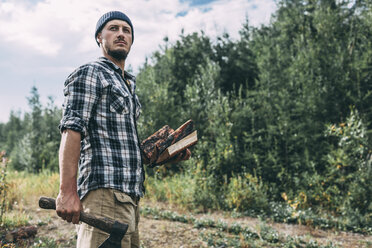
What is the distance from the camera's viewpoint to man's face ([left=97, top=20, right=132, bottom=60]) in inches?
81.4

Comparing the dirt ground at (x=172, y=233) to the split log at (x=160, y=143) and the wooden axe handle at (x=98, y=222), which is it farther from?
the wooden axe handle at (x=98, y=222)

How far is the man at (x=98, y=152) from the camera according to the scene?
1.64m

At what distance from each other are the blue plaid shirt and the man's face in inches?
8.0

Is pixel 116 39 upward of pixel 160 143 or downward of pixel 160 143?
upward

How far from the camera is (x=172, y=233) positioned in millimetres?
4871

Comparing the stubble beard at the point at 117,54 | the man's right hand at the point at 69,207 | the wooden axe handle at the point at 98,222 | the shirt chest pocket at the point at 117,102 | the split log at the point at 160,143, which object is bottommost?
the wooden axe handle at the point at 98,222

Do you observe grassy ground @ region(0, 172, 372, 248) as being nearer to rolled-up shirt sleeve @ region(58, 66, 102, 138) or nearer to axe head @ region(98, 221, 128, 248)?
axe head @ region(98, 221, 128, 248)

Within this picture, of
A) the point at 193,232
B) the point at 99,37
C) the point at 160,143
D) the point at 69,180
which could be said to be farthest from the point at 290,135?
the point at 69,180

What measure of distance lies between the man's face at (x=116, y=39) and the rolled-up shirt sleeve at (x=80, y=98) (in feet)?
0.99

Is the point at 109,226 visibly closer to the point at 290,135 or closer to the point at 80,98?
the point at 80,98

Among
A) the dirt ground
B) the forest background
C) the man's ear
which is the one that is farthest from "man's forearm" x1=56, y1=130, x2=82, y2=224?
the forest background

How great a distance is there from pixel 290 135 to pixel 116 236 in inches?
291

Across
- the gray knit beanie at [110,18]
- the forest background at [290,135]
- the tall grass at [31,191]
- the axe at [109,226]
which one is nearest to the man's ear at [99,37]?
the gray knit beanie at [110,18]

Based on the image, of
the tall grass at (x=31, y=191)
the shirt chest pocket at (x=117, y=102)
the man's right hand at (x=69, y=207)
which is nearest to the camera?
the man's right hand at (x=69, y=207)
